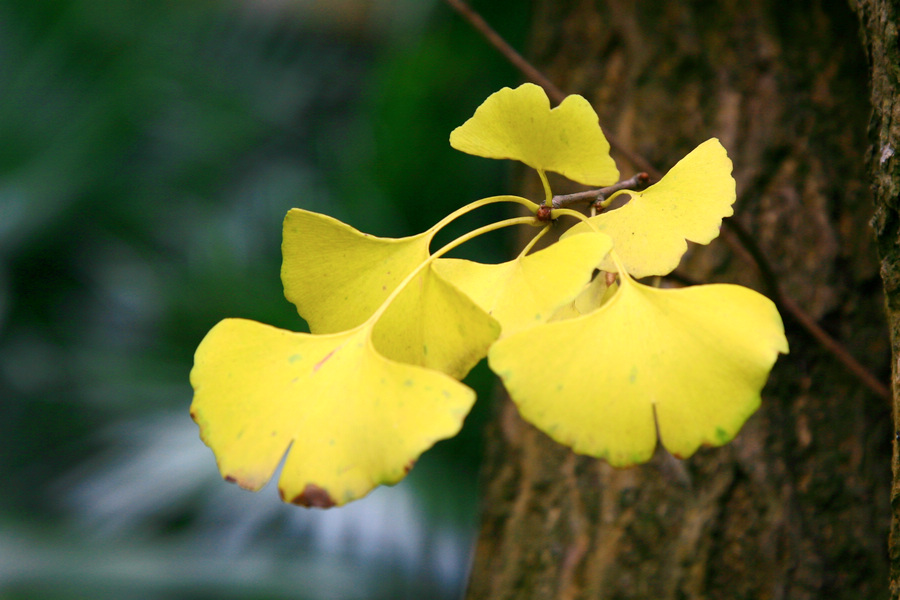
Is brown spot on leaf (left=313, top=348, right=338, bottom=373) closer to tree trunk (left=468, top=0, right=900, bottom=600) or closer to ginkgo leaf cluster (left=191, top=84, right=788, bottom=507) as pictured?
ginkgo leaf cluster (left=191, top=84, right=788, bottom=507)

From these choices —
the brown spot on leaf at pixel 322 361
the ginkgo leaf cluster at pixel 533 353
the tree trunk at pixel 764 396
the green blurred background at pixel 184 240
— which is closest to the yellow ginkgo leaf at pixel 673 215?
the ginkgo leaf cluster at pixel 533 353

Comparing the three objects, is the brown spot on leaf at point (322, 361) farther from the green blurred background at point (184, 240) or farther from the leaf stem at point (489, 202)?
the green blurred background at point (184, 240)

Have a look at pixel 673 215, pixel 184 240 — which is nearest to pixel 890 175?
pixel 673 215

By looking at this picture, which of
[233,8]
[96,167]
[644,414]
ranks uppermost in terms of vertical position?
[644,414]

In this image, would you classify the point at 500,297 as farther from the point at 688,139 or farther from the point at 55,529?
the point at 55,529

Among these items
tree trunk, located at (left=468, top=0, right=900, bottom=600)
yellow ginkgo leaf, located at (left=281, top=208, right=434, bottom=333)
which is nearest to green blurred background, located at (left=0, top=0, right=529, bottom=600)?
tree trunk, located at (left=468, top=0, right=900, bottom=600)

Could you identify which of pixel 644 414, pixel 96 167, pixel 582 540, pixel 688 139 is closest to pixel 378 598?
pixel 582 540
